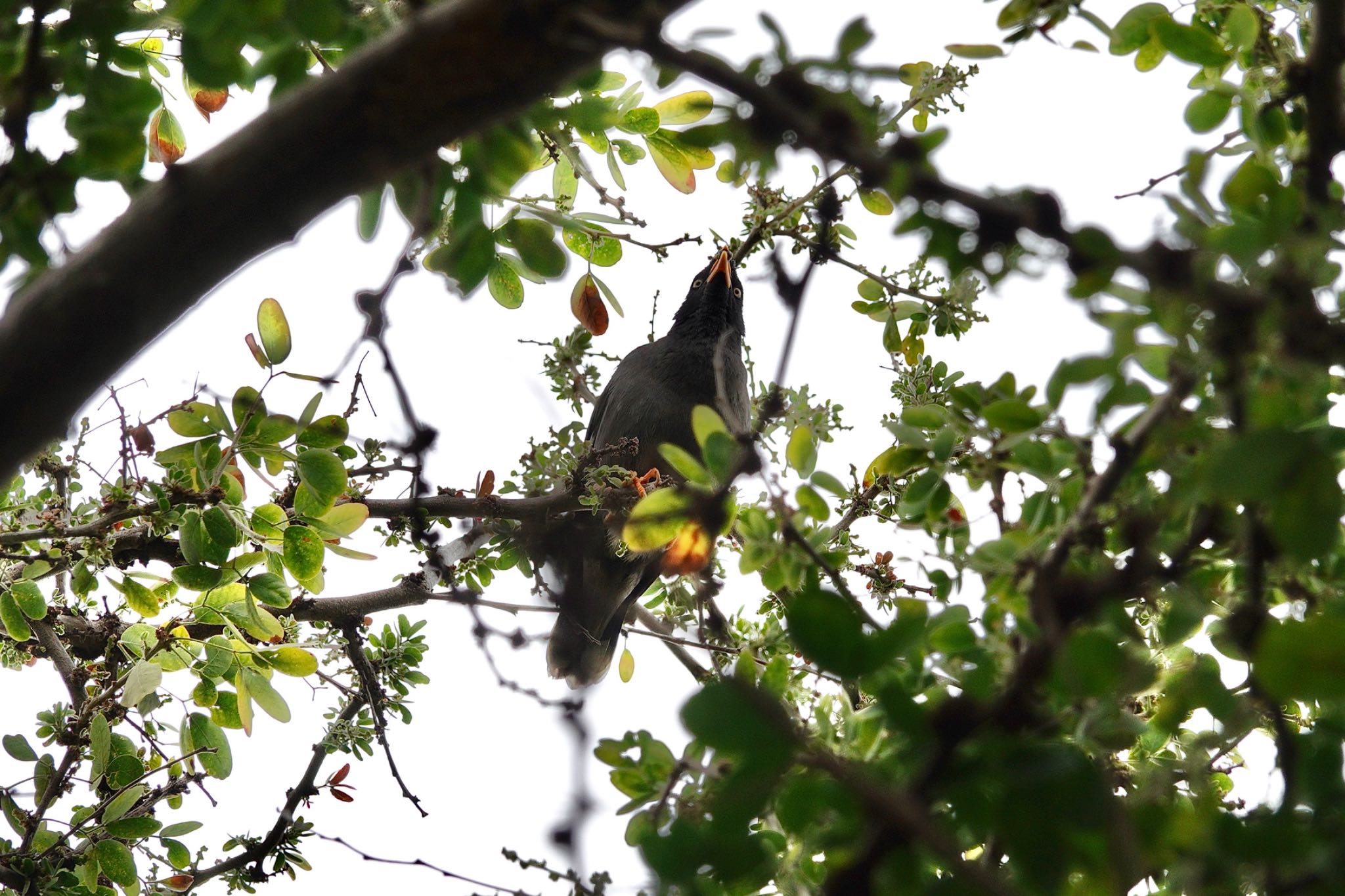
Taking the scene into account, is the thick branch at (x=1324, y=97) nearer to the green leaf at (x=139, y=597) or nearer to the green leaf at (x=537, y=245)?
the green leaf at (x=537, y=245)

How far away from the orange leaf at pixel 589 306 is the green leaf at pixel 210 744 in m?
1.68

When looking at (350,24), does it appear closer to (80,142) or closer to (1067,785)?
(80,142)

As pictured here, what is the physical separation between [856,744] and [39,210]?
1.53 metres

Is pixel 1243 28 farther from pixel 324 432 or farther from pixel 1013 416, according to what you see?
pixel 324 432

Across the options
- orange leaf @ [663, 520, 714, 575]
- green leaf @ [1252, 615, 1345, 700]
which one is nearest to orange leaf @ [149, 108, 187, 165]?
orange leaf @ [663, 520, 714, 575]

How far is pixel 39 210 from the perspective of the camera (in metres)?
1.55

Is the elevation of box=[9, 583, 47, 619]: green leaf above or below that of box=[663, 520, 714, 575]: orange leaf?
above

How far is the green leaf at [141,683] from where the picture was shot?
2711 millimetres

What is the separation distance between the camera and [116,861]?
2.86m

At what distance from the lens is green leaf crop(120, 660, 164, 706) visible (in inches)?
107

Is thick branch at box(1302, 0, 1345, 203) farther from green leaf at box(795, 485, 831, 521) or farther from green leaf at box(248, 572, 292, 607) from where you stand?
green leaf at box(248, 572, 292, 607)

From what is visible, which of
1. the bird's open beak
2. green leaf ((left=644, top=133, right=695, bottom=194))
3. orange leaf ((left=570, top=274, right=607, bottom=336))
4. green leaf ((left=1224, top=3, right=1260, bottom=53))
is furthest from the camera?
the bird's open beak

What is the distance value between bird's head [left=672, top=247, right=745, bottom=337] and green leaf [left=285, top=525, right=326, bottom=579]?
337cm

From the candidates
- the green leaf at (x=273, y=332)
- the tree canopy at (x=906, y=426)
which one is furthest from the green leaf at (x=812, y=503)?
the green leaf at (x=273, y=332)
